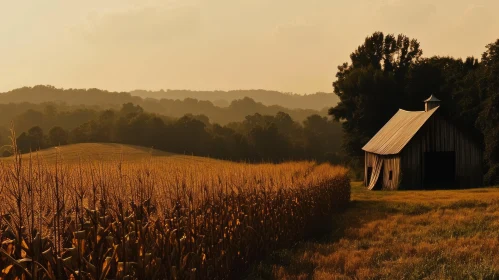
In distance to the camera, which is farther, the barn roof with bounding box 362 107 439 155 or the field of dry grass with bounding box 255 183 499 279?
the barn roof with bounding box 362 107 439 155

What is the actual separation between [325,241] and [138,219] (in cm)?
876

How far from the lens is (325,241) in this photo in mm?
14617

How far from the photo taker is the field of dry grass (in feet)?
32.7

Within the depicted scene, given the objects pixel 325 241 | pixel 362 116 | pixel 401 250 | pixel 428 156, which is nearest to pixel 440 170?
pixel 428 156

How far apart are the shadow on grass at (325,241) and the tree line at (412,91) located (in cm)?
2245

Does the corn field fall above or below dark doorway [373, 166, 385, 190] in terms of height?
above

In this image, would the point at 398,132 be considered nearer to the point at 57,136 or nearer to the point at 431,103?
the point at 431,103

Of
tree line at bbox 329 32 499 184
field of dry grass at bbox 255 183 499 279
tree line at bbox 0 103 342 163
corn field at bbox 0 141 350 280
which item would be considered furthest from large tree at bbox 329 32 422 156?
corn field at bbox 0 141 350 280

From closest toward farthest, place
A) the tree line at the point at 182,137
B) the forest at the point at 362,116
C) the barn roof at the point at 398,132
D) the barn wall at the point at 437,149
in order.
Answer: the barn wall at the point at 437,149 → the barn roof at the point at 398,132 → the forest at the point at 362,116 → the tree line at the point at 182,137

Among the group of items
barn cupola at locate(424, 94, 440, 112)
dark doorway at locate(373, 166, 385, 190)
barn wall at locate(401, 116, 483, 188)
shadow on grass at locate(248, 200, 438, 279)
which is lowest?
dark doorway at locate(373, 166, 385, 190)

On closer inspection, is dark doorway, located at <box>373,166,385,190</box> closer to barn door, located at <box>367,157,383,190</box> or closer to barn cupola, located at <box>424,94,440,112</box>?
barn door, located at <box>367,157,383,190</box>

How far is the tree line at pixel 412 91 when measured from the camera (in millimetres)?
41781

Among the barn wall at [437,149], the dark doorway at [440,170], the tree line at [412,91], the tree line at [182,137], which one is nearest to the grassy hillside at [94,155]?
the barn wall at [437,149]

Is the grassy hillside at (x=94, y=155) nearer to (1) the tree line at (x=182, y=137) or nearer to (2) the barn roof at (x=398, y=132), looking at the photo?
(2) the barn roof at (x=398, y=132)
